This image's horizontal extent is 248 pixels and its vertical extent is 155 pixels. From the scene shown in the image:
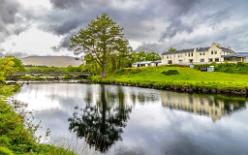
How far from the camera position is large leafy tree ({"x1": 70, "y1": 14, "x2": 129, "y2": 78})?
275ft

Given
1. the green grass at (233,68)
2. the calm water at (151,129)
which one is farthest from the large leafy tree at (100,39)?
the calm water at (151,129)

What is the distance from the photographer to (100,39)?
8575cm

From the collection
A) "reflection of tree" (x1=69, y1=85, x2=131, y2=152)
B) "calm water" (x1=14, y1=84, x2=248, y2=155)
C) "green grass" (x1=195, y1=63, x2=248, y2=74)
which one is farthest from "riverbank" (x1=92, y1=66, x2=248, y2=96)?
"reflection of tree" (x1=69, y1=85, x2=131, y2=152)

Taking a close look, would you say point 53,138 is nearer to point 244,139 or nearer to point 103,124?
point 103,124

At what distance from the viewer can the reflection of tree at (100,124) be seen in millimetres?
15992

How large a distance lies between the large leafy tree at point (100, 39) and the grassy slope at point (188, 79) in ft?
33.7

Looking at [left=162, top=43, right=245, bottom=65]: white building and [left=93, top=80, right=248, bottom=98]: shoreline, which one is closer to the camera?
[left=93, top=80, right=248, bottom=98]: shoreline

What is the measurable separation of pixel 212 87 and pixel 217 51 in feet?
215

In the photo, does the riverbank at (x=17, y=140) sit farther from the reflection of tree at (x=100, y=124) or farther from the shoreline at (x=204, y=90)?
the shoreline at (x=204, y=90)

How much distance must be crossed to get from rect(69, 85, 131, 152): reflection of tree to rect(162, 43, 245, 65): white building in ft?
263

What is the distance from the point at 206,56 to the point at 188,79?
2033 inches

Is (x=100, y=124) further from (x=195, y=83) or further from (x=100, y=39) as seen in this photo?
(x=100, y=39)

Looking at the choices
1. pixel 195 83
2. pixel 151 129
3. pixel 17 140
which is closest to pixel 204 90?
pixel 195 83

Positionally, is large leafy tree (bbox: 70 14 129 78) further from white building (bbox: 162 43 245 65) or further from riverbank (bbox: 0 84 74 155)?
riverbank (bbox: 0 84 74 155)
